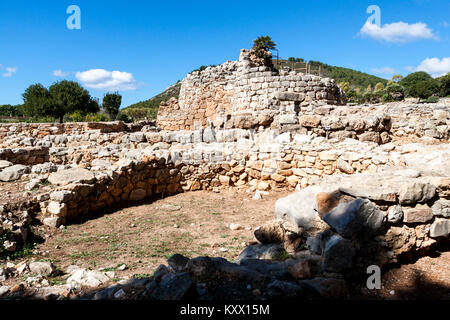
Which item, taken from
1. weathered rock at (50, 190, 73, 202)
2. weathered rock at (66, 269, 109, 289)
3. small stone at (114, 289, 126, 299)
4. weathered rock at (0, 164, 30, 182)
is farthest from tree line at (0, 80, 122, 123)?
small stone at (114, 289, 126, 299)

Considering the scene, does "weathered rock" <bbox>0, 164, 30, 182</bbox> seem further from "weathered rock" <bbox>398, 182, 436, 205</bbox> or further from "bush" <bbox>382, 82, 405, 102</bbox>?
"bush" <bbox>382, 82, 405, 102</bbox>

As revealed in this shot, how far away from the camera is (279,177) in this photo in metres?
7.50

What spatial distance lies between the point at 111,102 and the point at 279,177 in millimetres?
32696

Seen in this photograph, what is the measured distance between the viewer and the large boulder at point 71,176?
6.52m

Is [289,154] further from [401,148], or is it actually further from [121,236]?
[121,236]

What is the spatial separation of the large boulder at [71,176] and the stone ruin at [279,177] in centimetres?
3

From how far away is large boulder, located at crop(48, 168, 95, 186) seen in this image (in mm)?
6516

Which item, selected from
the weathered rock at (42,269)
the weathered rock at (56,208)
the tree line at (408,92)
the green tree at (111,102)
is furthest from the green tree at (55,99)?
the tree line at (408,92)

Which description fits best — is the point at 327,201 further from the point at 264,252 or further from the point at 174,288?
the point at 174,288

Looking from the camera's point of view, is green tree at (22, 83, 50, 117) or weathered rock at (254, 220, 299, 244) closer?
weathered rock at (254, 220, 299, 244)

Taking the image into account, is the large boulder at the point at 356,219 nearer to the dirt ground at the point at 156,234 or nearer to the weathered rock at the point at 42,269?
the dirt ground at the point at 156,234

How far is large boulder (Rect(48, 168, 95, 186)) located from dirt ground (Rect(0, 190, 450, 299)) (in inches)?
37.8

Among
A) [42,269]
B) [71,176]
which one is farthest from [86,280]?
[71,176]

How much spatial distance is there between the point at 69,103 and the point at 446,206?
31.2 m
